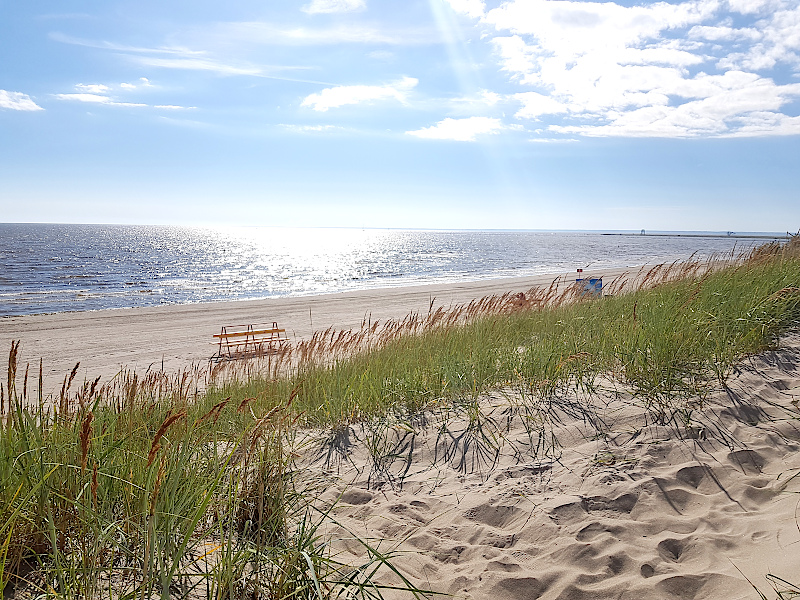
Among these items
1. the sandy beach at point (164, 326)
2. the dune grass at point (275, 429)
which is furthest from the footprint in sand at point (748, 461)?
the sandy beach at point (164, 326)

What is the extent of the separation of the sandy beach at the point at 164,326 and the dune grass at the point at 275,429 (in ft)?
14.0

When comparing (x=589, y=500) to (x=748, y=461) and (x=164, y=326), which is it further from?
(x=164, y=326)

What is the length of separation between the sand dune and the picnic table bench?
813cm

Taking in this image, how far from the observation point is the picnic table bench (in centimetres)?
1306

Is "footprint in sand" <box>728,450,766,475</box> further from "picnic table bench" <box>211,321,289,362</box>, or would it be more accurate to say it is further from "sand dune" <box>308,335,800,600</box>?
"picnic table bench" <box>211,321,289,362</box>

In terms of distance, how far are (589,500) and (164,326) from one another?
20.5 m

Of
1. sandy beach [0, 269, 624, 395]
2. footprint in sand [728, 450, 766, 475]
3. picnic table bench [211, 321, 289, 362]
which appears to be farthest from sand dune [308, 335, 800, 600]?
picnic table bench [211, 321, 289, 362]

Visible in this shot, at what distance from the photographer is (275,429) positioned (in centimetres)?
371

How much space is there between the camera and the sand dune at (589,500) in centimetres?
254

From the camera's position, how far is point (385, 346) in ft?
23.8

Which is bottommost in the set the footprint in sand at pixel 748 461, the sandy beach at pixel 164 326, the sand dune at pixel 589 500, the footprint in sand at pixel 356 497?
the sandy beach at pixel 164 326

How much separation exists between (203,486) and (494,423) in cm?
244

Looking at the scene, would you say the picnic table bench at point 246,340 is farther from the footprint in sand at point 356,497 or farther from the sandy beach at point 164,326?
the footprint in sand at point 356,497

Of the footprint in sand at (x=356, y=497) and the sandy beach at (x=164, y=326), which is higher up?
the footprint in sand at (x=356, y=497)
